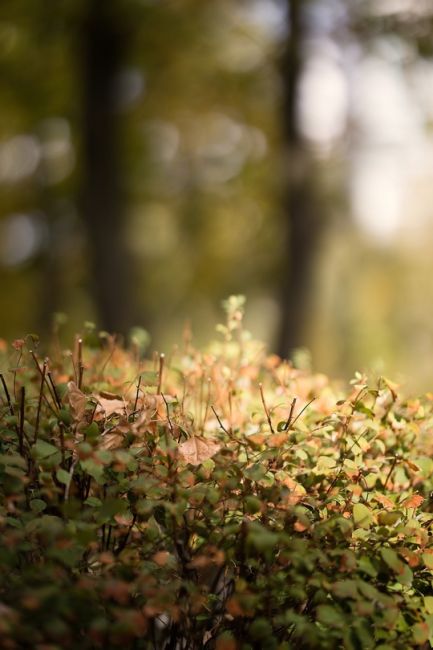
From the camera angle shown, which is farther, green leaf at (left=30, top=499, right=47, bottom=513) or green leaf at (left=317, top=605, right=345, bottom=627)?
green leaf at (left=30, top=499, right=47, bottom=513)

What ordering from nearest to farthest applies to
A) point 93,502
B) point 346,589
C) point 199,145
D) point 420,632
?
point 346,589, point 420,632, point 93,502, point 199,145

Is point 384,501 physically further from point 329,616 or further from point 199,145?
point 199,145

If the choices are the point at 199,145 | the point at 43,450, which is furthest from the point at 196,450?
the point at 199,145

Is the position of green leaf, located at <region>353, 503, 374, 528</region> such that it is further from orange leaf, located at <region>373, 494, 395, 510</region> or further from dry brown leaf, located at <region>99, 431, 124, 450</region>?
dry brown leaf, located at <region>99, 431, 124, 450</region>

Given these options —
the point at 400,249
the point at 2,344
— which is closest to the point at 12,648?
the point at 2,344

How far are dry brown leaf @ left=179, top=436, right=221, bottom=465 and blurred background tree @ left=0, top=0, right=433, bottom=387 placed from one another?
5957 mm

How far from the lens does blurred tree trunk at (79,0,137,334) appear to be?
11617mm

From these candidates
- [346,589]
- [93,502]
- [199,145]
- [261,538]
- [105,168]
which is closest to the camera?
[261,538]

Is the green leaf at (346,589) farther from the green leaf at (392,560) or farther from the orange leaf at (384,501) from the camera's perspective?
the orange leaf at (384,501)

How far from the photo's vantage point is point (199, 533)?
2281 mm

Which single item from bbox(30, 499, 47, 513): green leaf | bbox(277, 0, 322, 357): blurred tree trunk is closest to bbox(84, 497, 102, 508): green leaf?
bbox(30, 499, 47, 513): green leaf

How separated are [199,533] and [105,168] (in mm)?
10258

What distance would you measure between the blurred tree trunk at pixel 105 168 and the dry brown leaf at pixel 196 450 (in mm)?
8933

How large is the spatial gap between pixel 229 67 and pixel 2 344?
35.9 ft
